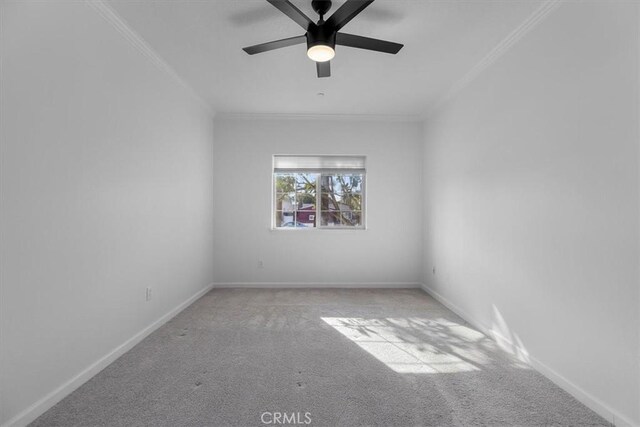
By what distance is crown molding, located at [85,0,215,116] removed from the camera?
2.19 metres

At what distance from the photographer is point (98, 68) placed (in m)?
2.23

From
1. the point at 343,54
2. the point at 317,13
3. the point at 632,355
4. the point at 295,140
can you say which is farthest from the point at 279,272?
the point at 632,355

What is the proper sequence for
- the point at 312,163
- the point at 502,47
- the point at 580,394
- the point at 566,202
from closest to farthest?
1. the point at 580,394
2. the point at 566,202
3. the point at 502,47
4. the point at 312,163

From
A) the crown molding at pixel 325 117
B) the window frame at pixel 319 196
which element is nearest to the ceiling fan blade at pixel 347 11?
the crown molding at pixel 325 117

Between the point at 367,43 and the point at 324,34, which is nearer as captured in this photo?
the point at 324,34

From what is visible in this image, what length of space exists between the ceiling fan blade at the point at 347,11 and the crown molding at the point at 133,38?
5.15 feet

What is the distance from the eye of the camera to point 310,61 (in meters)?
3.02

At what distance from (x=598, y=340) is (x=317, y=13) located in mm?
2759

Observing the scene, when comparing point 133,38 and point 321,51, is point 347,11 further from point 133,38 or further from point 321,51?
point 133,38

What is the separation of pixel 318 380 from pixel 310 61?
274cm

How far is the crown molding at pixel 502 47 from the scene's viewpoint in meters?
2.19

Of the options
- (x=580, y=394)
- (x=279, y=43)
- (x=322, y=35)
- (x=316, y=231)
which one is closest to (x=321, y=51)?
(x=322, y=35)

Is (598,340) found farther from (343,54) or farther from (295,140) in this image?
(295,140)

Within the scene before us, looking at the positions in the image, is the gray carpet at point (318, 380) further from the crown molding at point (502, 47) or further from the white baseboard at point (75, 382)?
the crown molding at point (502, 47)
